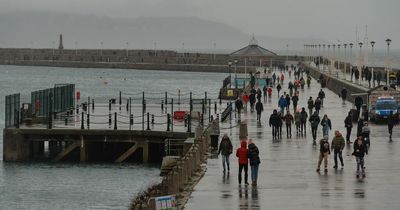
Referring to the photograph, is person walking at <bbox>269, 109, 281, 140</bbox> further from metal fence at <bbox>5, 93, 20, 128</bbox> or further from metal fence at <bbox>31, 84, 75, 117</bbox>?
metal fence at <bbox>31, 84, 75, 117</bbox>

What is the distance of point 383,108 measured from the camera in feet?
167

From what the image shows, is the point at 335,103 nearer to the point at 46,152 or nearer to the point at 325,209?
the point at 46,152

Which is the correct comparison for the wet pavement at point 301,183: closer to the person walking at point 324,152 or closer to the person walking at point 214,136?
the person walking at point 324,152

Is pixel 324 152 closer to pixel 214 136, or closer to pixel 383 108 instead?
pixel 214 136

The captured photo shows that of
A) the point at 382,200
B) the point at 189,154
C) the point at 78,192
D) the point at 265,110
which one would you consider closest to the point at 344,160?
the point at 189,154

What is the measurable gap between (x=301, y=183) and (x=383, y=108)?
68.1 feet

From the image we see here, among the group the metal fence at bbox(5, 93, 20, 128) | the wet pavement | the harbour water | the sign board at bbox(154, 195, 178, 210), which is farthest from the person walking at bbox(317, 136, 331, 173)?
the metal fence at bbox(5, 93, 20, 128)

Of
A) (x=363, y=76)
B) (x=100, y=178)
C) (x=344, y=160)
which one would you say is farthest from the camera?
(x=363, y=76)

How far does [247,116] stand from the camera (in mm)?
57344

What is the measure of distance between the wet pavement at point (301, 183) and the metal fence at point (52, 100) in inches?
833

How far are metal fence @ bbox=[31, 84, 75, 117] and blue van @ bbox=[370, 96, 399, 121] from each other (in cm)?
1759

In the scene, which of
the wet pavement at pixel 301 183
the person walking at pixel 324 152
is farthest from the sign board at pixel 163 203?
the person walking at pixel 324 152

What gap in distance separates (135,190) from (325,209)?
16682mm

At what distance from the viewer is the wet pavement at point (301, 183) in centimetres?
2725
